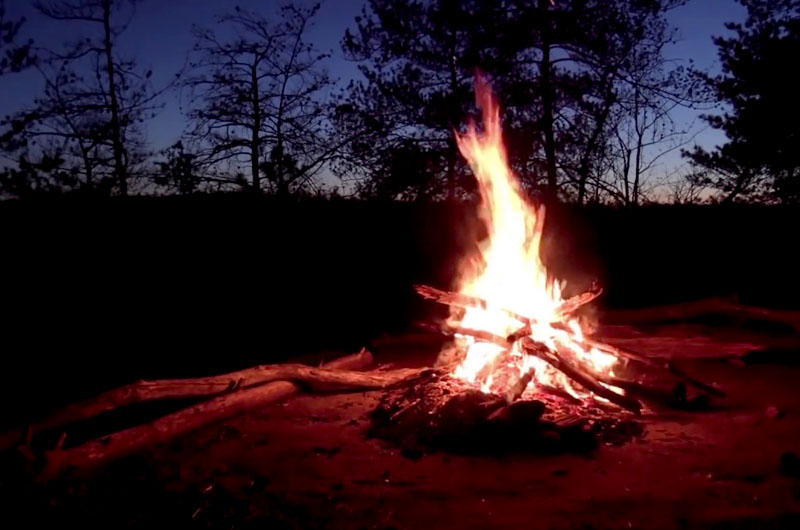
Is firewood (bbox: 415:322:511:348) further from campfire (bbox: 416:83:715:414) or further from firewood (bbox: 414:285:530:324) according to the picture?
firewood (bbox: 414:285:530:324)

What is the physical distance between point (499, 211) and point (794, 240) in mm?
6499

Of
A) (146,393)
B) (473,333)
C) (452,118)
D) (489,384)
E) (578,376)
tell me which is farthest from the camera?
(452,118)

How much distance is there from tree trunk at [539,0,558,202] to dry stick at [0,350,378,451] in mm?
7556

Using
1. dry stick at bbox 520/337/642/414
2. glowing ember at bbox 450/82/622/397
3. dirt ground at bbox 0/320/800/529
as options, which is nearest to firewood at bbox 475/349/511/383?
glowing ember at bbox 450/82/622/397

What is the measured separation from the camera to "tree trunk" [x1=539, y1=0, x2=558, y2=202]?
11.9 metres

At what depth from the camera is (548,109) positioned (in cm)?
1215

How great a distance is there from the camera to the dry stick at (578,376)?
5406 mm

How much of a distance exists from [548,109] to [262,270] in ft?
20.9

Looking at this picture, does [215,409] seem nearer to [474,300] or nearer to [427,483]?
[427,483]

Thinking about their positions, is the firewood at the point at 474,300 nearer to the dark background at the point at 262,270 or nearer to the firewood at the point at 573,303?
the firewood at the point at 573,303

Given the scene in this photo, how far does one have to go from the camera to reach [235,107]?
11078 mm

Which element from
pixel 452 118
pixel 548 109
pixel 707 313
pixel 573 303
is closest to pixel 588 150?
pixel 548 109

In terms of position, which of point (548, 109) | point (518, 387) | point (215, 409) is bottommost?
point (215, 409)

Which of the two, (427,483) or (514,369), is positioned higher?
(514,369)
